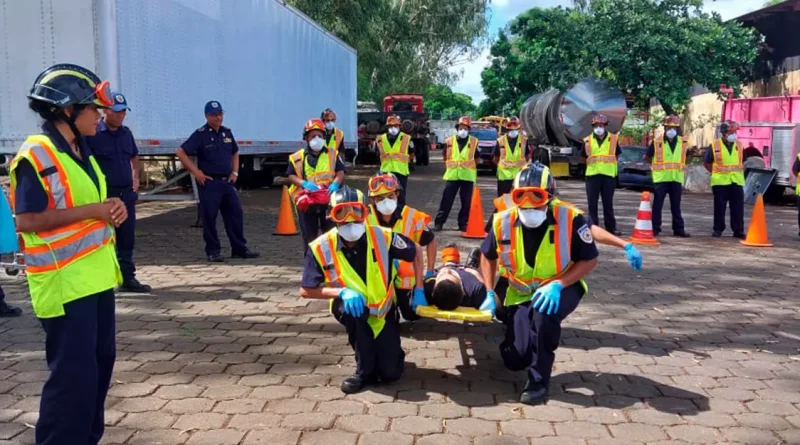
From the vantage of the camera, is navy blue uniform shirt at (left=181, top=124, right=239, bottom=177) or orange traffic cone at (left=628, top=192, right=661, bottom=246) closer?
navy blue uniform shirt at (left=181, top=124, right=239, bottom=177)

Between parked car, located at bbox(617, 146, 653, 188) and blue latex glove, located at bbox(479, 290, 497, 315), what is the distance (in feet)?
49.5

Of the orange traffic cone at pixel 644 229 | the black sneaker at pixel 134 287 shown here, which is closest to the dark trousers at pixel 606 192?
the orange traffic cone at pixel 644 229

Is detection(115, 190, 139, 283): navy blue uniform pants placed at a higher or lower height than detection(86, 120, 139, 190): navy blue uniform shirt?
lower

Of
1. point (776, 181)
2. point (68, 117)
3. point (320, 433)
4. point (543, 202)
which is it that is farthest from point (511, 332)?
point (776, 181)

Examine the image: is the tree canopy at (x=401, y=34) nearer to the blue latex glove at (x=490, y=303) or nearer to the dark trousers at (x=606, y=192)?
the dark trousers at (x=606, y=192)

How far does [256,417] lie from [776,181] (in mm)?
14427

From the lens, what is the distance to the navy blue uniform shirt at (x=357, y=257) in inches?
176

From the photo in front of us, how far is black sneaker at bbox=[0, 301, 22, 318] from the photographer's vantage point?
6082mm

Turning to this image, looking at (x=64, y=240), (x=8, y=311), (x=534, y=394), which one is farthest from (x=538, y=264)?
(x=8, y=311)

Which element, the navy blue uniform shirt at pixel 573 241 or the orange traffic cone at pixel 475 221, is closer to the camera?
the navy blue uniform shirt at pixel 573 241

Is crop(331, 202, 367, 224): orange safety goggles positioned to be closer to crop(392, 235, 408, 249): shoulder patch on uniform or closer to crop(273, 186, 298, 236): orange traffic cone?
crop(392, 235, 408, 249): shoulder patch on uniform

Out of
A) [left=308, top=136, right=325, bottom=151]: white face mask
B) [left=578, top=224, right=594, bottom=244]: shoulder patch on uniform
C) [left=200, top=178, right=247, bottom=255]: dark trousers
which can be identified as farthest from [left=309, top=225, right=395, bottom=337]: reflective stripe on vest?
[left=200, top=178, right=247, bottom=255]: dark trousers

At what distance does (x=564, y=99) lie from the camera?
70.1 ft

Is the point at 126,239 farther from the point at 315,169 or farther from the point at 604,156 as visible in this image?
the point at 604,156
